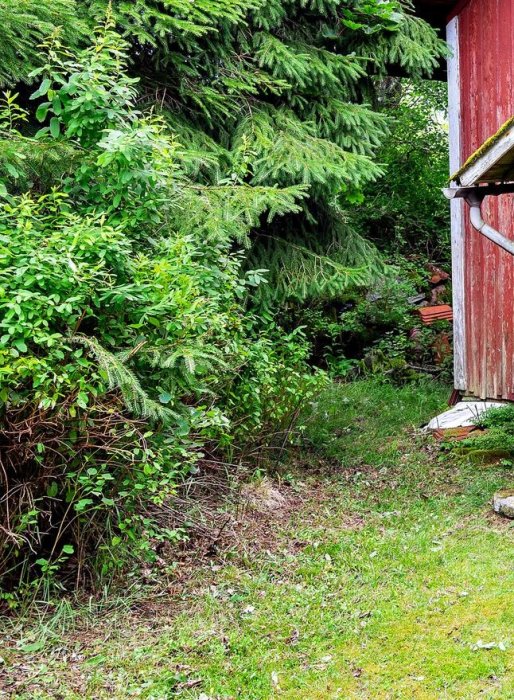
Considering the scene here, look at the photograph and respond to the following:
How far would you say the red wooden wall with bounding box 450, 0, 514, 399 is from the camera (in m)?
6.95

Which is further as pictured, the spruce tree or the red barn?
the red barn

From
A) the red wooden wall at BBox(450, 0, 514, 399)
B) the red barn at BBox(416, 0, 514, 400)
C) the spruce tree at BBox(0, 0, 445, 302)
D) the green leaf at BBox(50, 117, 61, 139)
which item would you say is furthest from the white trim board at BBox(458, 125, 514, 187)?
the green leaf at BBox(50, 117, 61, 139)

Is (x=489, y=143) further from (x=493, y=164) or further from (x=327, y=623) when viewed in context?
(x=327, y=623)

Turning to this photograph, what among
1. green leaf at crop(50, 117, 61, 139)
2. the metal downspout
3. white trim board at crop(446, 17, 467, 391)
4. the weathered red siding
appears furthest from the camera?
white trim board at crop(446, 17, 467, 391)

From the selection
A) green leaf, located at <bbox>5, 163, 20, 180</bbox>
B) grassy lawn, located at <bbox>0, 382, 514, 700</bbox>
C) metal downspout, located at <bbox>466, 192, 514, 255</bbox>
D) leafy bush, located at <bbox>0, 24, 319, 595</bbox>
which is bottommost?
grassy lawn, located at <bbox>0, 382, 514, 700</bbox>

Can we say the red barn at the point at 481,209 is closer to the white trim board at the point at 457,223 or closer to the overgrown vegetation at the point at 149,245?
the white trim board at the point at 457,223

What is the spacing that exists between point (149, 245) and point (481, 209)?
3.81 metres

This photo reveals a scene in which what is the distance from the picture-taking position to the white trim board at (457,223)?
775 cm

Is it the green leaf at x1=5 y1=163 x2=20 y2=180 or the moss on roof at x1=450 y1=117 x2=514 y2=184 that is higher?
the moss on roof at x1=450 y1=117 x2=514 y2=184

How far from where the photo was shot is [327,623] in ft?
11.5

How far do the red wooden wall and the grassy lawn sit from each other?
7.53 feet

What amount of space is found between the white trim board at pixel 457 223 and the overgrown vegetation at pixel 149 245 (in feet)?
5.21

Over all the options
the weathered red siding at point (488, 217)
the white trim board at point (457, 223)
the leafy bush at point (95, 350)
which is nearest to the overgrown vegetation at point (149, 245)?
the leafy bush at point (95, 350)

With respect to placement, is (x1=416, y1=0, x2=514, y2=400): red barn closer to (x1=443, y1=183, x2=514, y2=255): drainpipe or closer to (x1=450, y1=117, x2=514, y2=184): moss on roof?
(x1=443, y1=183, x2=514, y2=255): drainpipe
